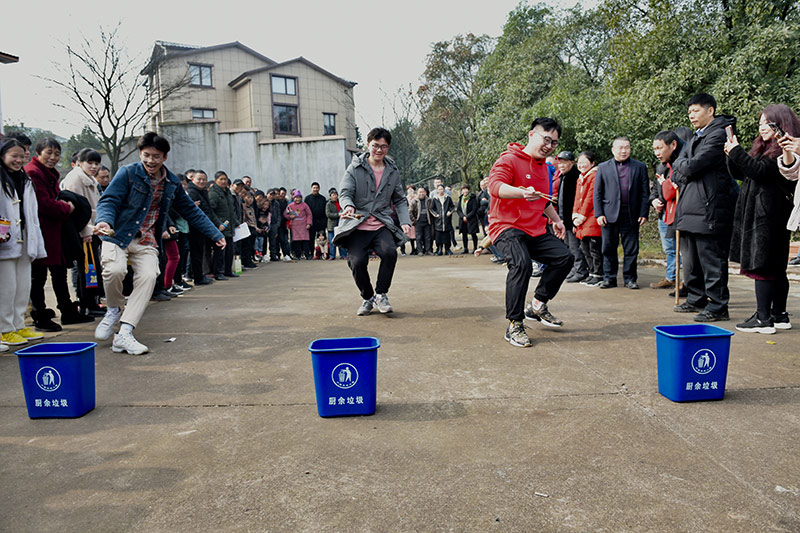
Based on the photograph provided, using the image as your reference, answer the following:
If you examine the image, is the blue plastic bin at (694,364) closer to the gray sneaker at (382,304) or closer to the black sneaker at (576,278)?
the gray sneaker at (382,304)

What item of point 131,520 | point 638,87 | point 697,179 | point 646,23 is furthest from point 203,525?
point 646,23

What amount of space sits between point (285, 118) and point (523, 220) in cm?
3346

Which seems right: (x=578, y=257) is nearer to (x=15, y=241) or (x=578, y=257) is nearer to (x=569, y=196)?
(x=569, y=196)

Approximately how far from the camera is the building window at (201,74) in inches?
1347

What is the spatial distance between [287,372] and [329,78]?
36758mm

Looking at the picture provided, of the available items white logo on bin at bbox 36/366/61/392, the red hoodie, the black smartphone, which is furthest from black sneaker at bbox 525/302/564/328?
white logo on bin at bbox 36/366/61/392

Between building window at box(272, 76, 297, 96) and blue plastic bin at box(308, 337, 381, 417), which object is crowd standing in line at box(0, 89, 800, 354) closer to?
blue plastic bin at box(308, 337, 381, 417)

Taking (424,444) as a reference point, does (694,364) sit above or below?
above

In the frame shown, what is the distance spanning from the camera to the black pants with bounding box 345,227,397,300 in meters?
6.14

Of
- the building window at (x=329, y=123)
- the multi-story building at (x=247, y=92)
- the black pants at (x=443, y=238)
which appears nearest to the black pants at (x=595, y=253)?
the black pants at (x=443, y=238)

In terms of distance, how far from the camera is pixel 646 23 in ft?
58.8

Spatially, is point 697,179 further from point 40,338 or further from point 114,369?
point 40,338

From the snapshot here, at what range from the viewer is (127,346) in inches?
183

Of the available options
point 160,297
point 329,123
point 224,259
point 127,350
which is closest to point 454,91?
point 329,123
